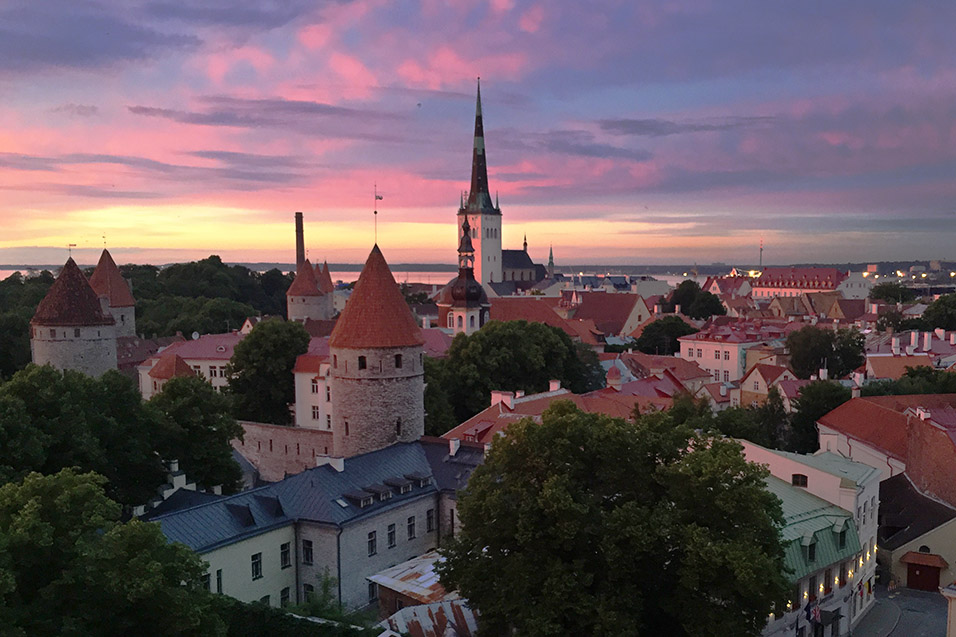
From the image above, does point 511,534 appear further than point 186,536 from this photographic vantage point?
No

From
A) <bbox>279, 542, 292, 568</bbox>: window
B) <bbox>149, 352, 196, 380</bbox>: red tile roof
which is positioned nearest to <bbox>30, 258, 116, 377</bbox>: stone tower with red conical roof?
<bbox>149, 352, 196, 380</bbox>: red tile roof

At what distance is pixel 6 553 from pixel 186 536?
325 inches

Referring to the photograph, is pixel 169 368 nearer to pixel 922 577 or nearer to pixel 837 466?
pixel 837 466

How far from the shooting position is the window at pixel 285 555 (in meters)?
23.8

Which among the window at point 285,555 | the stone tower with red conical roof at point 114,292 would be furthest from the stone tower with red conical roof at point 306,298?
the window at point 285,555

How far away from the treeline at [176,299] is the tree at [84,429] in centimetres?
4001

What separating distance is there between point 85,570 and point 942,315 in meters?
73.6

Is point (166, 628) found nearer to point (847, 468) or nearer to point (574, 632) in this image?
point (574, 632)

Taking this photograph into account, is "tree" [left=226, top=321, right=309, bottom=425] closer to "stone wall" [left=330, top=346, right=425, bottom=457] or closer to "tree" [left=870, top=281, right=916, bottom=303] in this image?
"stone wall" [left=330, top=346, right=425, bottom=457]

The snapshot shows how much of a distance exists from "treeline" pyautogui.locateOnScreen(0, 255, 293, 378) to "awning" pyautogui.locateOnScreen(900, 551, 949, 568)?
189ft

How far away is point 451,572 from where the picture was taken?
18.0 meters

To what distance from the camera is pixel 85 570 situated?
13.9 meters

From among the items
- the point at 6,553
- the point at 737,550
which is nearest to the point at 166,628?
the point at 6,553

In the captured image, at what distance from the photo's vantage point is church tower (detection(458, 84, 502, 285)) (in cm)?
11989
